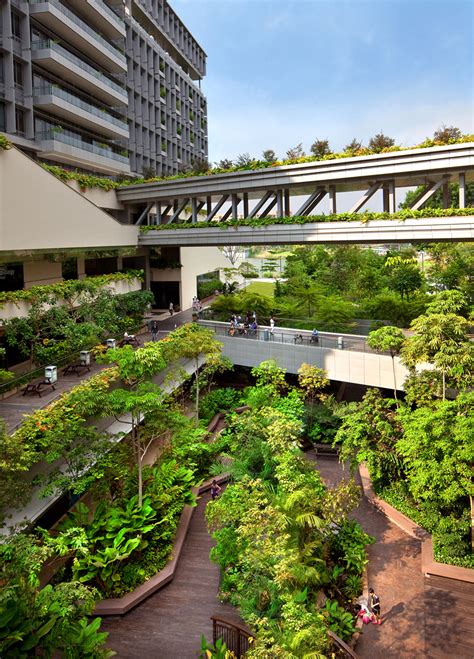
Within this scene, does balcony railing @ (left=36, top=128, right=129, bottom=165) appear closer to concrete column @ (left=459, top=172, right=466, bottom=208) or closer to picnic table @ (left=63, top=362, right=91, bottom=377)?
picnic table @ (left=63, top=362, right=91, bottom=377)

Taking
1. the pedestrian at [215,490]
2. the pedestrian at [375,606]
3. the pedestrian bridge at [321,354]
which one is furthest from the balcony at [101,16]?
the pedestrian at [375,606]

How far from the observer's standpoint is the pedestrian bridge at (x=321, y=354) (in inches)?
891

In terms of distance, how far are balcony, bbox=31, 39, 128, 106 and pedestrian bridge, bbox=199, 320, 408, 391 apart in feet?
60.8

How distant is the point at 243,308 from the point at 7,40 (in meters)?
20.7

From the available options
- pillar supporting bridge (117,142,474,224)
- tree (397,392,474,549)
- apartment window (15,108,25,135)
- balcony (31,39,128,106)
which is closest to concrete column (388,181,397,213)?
pillar supporting bridge (117,142,474,224)

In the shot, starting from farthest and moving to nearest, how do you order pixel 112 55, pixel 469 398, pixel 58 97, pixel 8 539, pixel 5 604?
pixel 112 55, pixel 58 97, pixel 469 398, pixel 8 539, pixel 5 604

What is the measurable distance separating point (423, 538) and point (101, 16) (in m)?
38.3

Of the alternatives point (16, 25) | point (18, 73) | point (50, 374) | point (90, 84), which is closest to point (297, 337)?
point (50, 374)

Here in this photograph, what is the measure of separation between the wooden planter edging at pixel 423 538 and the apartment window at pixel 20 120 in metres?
27.1

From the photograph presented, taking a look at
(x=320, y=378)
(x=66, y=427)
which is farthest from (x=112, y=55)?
(x=66, y=427)

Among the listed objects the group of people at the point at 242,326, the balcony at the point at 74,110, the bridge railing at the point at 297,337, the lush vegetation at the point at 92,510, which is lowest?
the lush vegetation at the point at 92,510

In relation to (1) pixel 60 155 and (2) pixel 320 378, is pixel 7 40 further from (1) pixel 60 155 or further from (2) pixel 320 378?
(2) pixel 320 378

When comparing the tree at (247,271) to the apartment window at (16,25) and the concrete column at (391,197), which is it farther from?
the concrete column at (391,197)

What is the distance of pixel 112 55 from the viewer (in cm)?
3691
